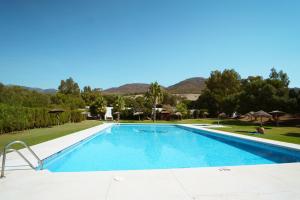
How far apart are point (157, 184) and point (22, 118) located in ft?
50.9

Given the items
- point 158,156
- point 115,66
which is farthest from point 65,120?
point 158,156

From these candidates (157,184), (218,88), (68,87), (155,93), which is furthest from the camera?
(68,87)

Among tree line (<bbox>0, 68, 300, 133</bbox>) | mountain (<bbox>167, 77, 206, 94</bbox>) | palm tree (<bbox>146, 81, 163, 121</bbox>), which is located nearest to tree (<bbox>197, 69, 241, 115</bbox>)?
tree line (<bbox>0, 68, 300, 133</bbox>)

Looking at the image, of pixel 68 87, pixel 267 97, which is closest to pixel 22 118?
pixel 267 97

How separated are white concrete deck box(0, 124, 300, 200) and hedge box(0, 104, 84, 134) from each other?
10316 millimetres

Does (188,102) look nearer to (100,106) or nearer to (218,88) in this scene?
(218,88)

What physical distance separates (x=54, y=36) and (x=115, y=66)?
12.4 metres

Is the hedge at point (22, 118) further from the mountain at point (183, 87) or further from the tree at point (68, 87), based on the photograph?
the mountain at point (183, 87)

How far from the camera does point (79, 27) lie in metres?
17.3

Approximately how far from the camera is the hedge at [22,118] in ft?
47.5

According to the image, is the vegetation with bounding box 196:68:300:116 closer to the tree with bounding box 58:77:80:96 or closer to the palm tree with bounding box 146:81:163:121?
the palm tree with bounding box 146:81:163:121

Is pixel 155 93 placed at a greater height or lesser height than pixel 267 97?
greater

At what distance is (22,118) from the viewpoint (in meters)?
16.5

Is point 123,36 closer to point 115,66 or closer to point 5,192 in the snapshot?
point 115,66
